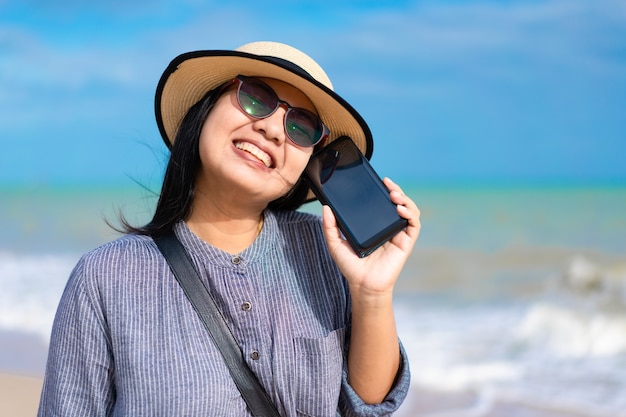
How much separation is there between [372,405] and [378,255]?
445 millimetres

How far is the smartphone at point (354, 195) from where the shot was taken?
89.7 inches

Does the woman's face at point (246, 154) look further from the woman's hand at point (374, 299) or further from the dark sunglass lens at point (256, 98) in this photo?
the woman's hand at point (374, 299)

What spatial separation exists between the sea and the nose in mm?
643

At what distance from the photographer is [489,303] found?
9844mm

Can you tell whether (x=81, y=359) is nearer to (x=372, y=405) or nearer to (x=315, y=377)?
(x=315, y=377)

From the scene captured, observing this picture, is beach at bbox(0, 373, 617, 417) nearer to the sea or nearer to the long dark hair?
the sea

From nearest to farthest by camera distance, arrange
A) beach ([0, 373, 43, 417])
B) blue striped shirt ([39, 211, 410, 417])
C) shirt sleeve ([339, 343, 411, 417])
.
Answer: blue striped shirt ([39, 211, 410, 417]) < shirt sleeve ([339, 343, 411, 417]) < beach ([0, 373, 43, 417])

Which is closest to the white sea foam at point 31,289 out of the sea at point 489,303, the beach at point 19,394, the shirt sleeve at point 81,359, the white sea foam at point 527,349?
the sea at point 489,303

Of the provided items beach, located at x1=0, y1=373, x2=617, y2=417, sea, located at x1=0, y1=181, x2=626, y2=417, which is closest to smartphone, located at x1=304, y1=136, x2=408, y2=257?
sea, located at x1=0, y1=181, x2=626, y2=417

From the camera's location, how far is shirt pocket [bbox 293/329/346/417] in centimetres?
220

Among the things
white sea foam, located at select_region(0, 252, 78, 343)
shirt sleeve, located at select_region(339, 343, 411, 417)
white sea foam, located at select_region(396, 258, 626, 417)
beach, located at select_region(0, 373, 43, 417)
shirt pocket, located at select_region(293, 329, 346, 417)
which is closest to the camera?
shirt pocket, located at select_region(293, 329, 346, 417)

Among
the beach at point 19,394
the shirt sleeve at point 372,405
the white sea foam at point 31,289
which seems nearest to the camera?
the shirt sleeve at point 372,405

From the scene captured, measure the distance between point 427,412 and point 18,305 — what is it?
17.4 ft

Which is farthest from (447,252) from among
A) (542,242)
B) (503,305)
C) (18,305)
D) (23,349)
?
(23,349)
